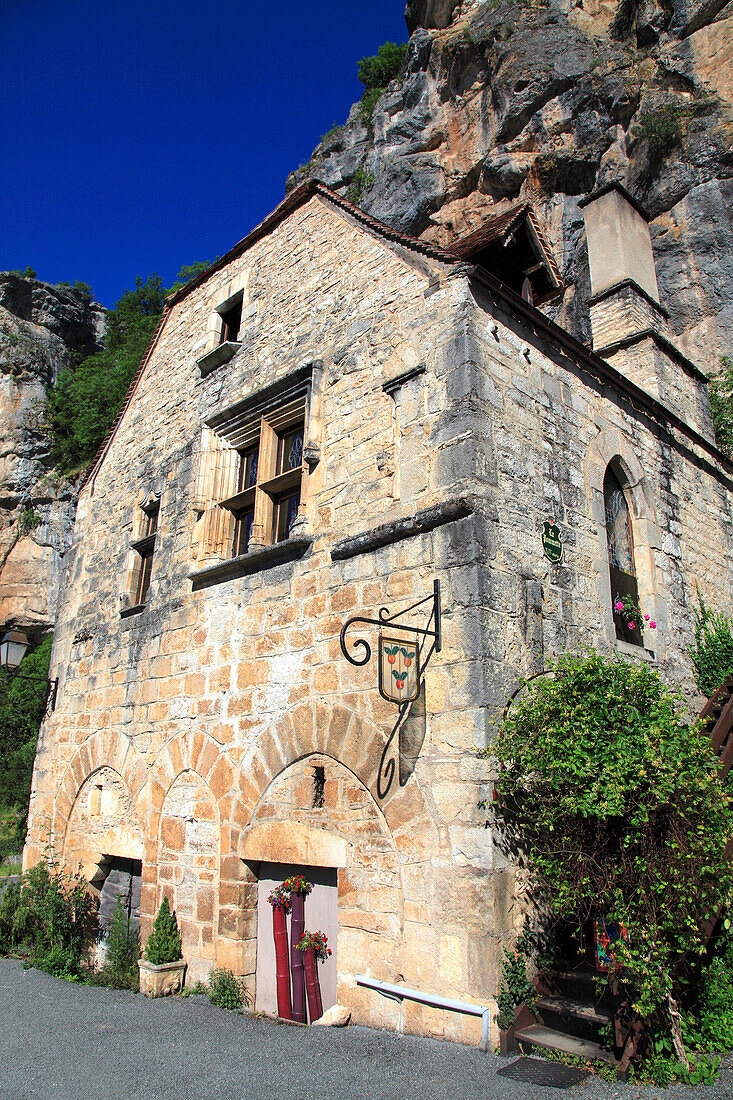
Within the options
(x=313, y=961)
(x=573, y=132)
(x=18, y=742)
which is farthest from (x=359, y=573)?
(x=18, y=742)

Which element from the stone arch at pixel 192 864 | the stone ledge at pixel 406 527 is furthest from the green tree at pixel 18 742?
the stone ledge at pixel 406 527

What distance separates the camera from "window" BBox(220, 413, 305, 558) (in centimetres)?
714

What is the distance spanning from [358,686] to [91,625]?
5644mm

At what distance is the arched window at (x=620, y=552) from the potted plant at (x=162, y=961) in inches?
199

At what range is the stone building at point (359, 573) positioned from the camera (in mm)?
4781

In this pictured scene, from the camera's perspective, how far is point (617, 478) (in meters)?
7.45

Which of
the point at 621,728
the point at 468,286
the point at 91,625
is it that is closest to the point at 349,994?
the point at 621,728

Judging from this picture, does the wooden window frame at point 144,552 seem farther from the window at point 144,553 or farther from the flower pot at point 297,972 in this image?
the flower pot at point 297,972

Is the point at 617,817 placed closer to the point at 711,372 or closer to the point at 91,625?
the point at 91,625

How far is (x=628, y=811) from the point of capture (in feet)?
12.8

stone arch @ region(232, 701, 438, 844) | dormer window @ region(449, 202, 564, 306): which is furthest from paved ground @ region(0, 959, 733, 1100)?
dormer window @ region(449, 202, 564, 306)

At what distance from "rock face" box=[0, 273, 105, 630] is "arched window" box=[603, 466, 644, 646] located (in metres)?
18.5

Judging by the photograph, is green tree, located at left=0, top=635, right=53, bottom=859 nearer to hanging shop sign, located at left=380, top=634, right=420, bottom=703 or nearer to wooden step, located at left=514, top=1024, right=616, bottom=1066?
hanging shop sign, located at left=380, top=634, right=420, bottom=703

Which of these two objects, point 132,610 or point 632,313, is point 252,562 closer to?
point 132,610
